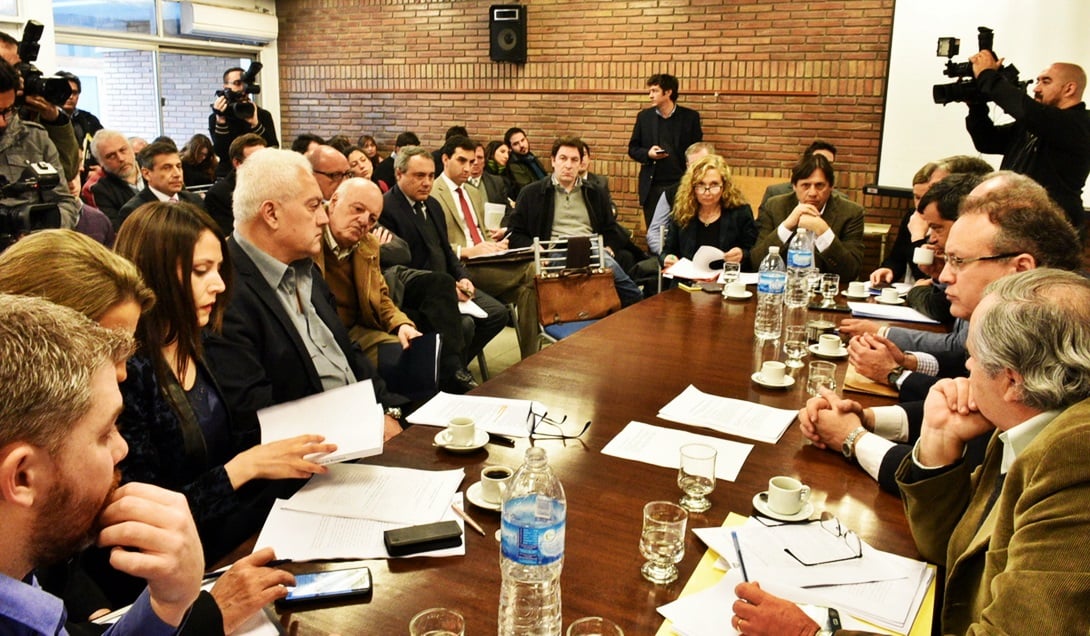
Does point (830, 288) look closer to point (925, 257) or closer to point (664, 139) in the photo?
point (925, 257)

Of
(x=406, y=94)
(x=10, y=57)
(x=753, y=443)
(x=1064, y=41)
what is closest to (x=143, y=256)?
(x=753, y=443)

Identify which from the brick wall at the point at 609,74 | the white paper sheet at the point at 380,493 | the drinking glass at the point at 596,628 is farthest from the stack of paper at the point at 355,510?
the brick wall at the point at 609,74

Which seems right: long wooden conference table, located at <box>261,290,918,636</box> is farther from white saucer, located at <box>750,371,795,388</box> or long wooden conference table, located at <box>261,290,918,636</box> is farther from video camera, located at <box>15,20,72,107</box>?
video camera, located at <box>15,20,72,107</box>

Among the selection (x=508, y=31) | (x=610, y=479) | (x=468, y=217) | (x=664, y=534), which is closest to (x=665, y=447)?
(x=610, y=479)

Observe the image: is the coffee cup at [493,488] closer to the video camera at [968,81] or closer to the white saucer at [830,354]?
the white saucer at [830,354]

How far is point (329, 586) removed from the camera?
1.28 metres

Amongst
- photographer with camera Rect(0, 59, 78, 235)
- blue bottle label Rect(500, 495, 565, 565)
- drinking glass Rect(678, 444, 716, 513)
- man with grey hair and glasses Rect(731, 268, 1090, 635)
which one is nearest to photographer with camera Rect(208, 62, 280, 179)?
photographer with camera Rect(0, 59, 78, 235)

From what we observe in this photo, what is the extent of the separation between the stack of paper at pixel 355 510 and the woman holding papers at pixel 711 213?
315cm

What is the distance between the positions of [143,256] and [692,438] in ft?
4.37

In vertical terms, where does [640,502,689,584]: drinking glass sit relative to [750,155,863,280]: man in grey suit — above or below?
below

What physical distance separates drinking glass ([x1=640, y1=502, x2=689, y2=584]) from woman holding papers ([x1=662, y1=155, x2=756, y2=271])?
3.29 metres

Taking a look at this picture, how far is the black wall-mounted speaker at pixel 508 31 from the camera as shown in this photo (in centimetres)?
831

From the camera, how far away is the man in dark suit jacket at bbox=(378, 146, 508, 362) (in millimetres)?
4477

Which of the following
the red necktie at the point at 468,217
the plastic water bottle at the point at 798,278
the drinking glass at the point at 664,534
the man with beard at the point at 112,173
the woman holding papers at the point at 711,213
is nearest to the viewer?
the drinking glass at the point at 664,534
